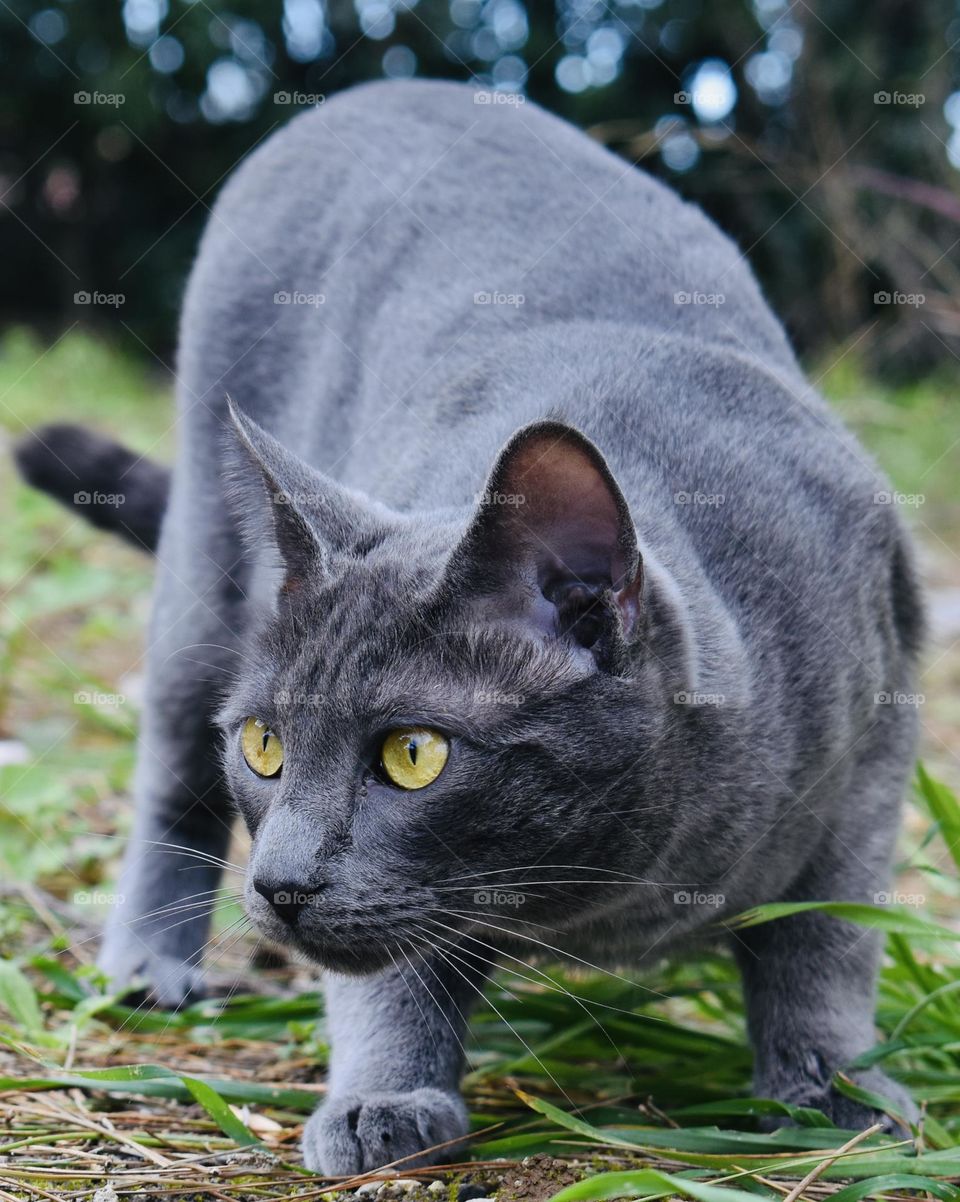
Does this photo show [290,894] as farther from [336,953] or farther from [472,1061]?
[472,1061]

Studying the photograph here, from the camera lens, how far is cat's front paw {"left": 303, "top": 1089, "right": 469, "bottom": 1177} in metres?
1.63

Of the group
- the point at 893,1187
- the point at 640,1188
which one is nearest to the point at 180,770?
the point at 640,1188

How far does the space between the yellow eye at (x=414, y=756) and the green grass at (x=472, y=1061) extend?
38cm

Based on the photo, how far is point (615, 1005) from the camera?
217 centimetres

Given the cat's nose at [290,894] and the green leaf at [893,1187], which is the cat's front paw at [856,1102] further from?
the cat's nose at [290,894]

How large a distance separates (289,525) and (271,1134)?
844 millimetres

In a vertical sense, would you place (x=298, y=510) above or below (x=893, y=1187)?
above

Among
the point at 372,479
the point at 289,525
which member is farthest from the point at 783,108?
the point at 289,525

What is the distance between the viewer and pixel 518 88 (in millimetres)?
7125

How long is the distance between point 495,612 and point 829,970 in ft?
2.62

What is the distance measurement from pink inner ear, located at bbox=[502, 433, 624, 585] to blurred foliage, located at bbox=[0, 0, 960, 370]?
5.48 metres

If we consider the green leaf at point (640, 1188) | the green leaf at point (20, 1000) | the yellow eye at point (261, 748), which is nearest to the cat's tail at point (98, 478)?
the green leaf at point (20, 1000)

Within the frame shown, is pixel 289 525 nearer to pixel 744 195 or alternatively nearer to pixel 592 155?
pixel 592 155

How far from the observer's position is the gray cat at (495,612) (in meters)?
1.52
